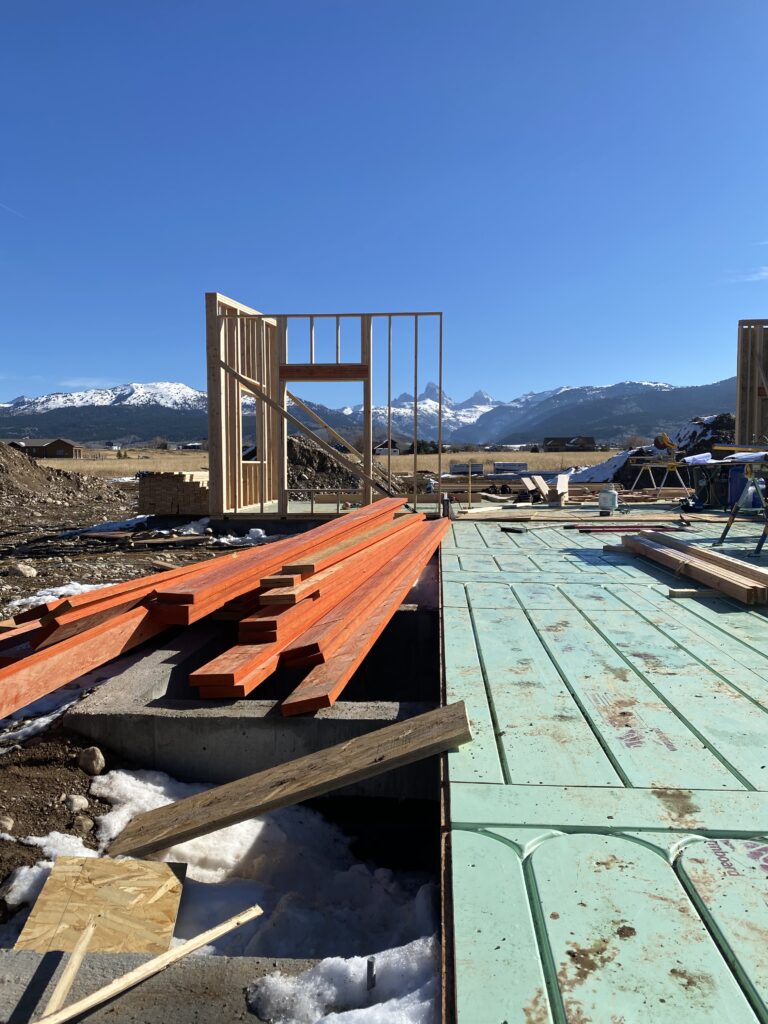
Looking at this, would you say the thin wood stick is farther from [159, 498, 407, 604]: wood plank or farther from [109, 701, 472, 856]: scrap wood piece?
[159, 498, 407, 604]: wood plank

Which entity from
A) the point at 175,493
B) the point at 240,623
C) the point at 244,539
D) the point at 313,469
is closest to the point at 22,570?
the point at 244,539

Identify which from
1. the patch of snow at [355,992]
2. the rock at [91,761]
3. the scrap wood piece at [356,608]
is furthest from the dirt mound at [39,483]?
the patch of snow at [355,992]

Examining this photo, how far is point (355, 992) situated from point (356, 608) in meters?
2.59

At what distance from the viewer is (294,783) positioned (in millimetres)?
2449

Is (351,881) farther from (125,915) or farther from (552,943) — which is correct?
(552,943)

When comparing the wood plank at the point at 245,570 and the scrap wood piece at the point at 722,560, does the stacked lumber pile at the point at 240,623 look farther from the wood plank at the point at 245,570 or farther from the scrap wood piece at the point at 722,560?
the scrap wood piece at the point at 722,560

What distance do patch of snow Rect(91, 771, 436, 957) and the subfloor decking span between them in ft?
1.81

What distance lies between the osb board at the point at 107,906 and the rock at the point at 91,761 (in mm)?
753

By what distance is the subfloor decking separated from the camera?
1477 millimetres

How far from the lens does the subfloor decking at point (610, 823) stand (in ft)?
4.84

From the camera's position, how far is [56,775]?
303 cm

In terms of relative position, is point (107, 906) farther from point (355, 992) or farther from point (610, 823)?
point (610, 823)

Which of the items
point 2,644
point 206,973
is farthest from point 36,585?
point 206,973

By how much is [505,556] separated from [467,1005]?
5.68m
